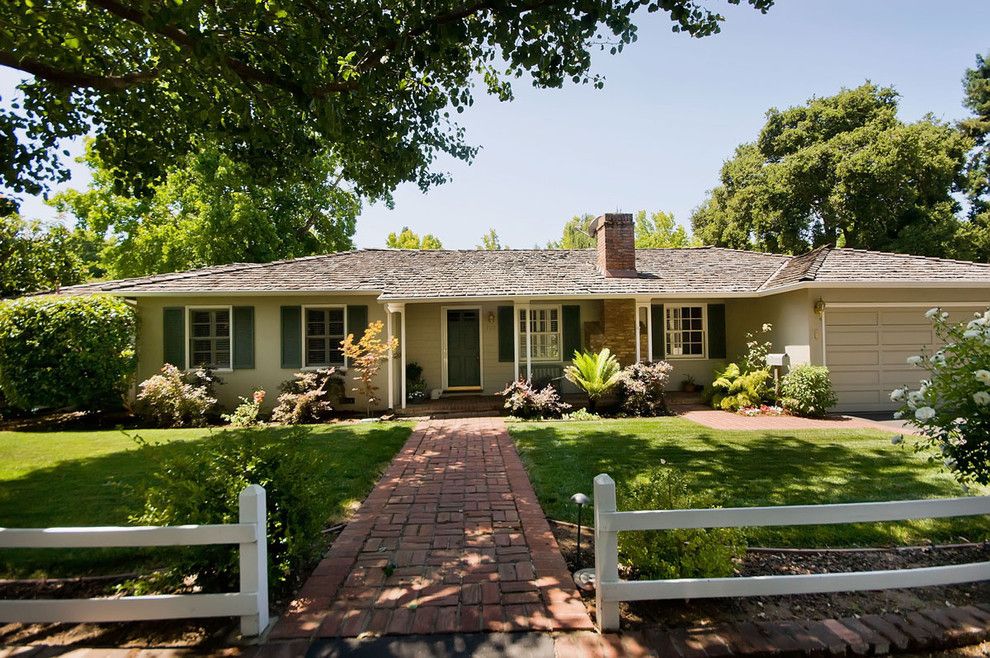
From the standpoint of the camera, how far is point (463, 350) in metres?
13.5

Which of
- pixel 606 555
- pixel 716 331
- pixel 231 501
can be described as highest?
pixel 716 331

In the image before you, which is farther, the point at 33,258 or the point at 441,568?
the point at 33,258

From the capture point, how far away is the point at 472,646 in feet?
8.78

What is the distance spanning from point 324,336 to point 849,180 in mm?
22620

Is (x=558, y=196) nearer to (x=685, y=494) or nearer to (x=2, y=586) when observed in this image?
(x=685, y=494)

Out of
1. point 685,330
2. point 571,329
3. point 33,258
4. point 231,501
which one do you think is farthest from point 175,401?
point 685,330

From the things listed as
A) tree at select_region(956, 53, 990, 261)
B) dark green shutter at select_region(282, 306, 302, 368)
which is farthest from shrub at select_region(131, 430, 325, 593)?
tree at select_region(956, 53, 990, 261)

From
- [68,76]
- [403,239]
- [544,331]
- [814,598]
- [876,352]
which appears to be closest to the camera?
[814,598]

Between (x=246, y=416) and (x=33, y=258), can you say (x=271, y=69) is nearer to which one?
(x=246, y=416)

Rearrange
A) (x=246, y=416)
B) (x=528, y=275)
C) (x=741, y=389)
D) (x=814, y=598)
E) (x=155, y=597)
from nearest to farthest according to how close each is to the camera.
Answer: (x=155, y=597), (x=814, y=598), (x=246, y=416), (x=741, y=389), (x=528, y=275)

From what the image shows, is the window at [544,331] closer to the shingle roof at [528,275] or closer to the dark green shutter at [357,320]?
the shingle roof at [528,275]

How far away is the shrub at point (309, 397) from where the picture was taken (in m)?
10.7

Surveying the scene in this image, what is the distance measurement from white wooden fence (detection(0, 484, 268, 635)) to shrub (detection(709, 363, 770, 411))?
11019 millimetres

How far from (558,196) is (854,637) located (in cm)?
1945
